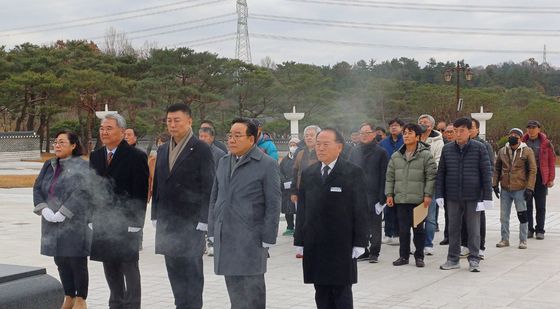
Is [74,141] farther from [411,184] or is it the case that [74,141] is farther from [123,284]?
[411,184]

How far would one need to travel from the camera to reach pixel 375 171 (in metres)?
8.79

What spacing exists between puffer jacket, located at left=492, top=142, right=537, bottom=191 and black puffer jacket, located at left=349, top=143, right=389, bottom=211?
1.95m

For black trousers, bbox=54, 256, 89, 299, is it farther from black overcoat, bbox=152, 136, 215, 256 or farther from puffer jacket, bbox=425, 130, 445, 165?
puffer jacket, bbox=425, 130, 445, 165

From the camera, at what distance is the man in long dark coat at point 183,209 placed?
538cm

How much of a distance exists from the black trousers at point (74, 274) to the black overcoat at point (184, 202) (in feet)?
2.93

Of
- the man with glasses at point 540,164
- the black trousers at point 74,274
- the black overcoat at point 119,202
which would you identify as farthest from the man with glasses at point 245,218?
the man with glasses at point 540,164

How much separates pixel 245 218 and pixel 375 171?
4.05 meters

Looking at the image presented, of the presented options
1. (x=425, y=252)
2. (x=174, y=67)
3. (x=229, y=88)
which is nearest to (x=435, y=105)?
(x=229, y=88)

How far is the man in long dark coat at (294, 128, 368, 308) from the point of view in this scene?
4.86 metres

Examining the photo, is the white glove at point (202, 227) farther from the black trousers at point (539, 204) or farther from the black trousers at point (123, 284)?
the black trousers at point (539, 204)

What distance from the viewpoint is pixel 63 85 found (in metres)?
39.0

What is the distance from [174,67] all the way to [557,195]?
85.1ft

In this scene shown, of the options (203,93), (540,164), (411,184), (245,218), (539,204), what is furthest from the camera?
(203,93)

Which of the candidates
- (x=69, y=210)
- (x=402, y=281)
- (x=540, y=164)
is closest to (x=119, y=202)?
(x=69, y=210)
